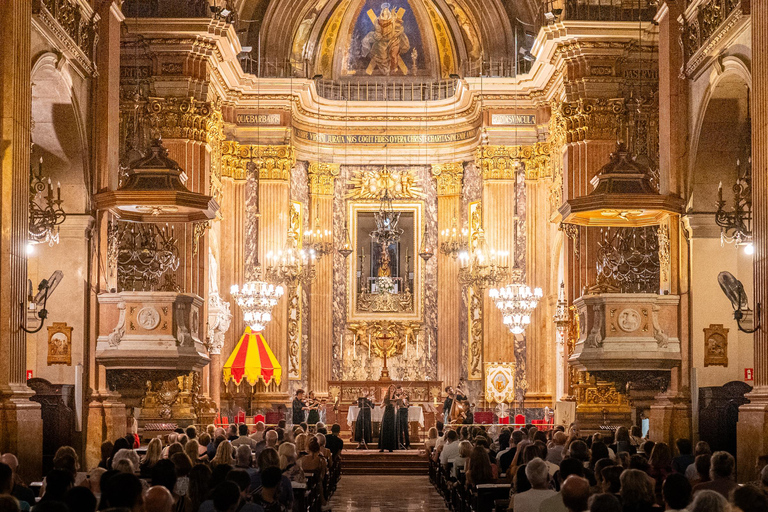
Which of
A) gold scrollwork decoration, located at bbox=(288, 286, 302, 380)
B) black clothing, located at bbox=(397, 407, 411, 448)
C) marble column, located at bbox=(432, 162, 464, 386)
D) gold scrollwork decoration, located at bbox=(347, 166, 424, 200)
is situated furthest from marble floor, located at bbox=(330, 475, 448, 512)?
gold scrollwork decoration, located at bbox=(347, 166, 424, 200)

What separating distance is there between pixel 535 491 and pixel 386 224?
21.7 m

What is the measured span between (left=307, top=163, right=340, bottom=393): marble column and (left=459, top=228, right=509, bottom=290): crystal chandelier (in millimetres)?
3912

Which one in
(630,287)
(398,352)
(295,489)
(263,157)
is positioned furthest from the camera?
(398,352)

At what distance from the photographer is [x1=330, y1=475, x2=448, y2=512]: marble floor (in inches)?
660

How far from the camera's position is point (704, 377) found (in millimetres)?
17078

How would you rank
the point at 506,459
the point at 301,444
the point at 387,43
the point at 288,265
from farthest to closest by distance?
the point at 387,43
the point at 288,265
the point at 301,444
the point at 506,459

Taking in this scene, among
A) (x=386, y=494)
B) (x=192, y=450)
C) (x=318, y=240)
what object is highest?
(x=318, y=240)

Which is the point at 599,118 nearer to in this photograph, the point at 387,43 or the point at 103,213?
the point at 387,43

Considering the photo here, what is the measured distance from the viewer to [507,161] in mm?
28750

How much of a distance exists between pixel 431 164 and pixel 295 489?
19.5 meters

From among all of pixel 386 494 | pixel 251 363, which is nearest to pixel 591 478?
pixel 386 494

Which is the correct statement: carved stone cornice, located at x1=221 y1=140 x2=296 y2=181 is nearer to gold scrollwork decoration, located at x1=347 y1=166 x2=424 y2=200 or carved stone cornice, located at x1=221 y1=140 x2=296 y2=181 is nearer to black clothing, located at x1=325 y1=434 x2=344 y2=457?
gold scrollwork decoration, located at x1=347 y1=166 x2=424 y2=200

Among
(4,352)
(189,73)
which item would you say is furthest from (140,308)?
(189,73)

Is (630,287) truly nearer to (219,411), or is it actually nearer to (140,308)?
(140,308)
